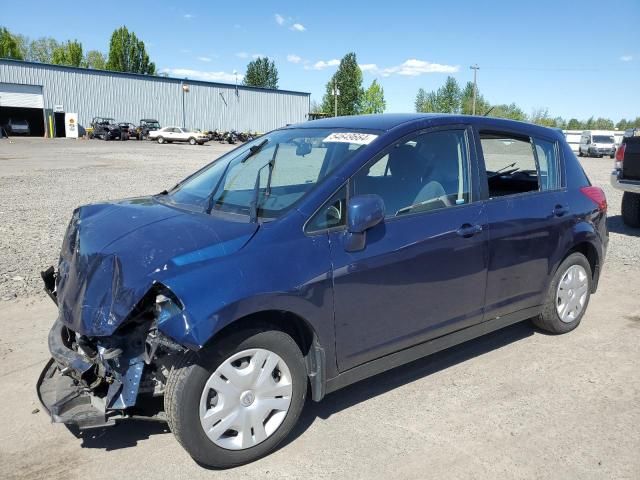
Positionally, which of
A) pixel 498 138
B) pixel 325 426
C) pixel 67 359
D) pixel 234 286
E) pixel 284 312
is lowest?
pixel 325 426

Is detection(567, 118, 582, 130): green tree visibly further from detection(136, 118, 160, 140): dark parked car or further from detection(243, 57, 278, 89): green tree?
detection(136, 118, 160, 140): dark parked car

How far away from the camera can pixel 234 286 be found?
8.73ft

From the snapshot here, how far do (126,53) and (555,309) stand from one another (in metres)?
91.5

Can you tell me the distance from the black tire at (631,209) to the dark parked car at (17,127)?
49.8 meters

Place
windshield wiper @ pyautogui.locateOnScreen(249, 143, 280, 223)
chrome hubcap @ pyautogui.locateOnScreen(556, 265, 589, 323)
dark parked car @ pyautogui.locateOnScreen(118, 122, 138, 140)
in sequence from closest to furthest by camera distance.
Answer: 1. windshield wiper @ pyautogui.locateOnScreen(249, 143, 280, 223)
2. chrome hubcap @ pyautogui.locateOnScreen(556, 265, 589, 323)
3. dark parked car @ pyautogui.locateOnScreen(118, 122, 138, 140)

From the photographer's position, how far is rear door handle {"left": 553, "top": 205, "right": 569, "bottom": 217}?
434 centimetres

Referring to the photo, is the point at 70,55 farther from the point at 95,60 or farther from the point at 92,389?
the point at 92,389

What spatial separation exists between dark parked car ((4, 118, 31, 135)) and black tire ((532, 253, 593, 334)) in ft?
170

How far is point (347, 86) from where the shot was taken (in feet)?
281

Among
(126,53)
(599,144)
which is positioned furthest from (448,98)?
(599,144)

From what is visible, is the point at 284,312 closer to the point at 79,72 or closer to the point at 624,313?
the point at 624,313

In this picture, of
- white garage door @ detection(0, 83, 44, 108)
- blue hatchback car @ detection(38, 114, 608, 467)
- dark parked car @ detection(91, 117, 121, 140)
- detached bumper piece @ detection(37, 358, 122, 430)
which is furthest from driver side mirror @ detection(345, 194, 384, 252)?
white garage door @ detection(0, 83, 44, 108)

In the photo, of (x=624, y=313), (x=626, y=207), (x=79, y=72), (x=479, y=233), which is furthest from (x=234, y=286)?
(x=79, y=72)

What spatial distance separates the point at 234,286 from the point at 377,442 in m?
1.29
